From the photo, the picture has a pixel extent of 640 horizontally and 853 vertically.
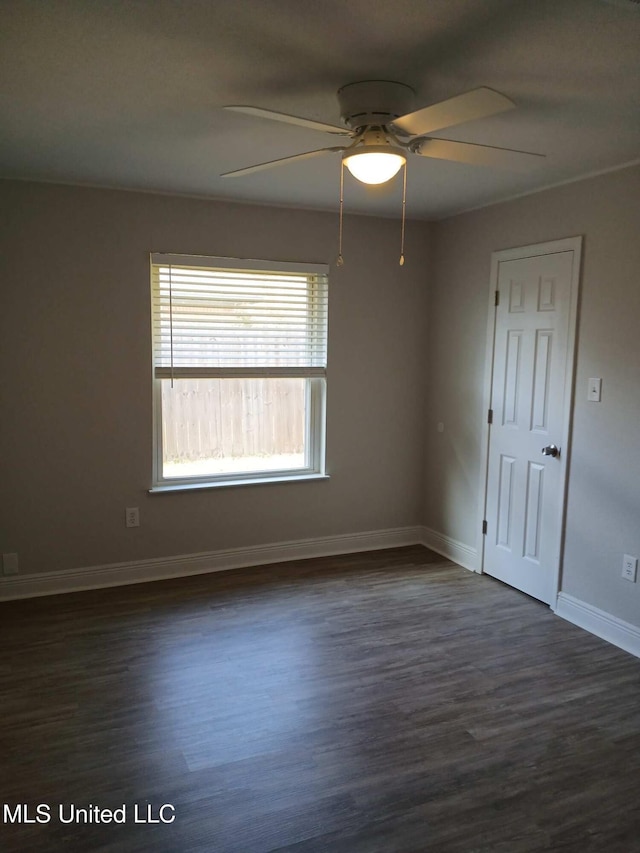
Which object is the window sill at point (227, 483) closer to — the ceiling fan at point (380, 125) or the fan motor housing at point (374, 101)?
the ceiling fan at point (380, 125)

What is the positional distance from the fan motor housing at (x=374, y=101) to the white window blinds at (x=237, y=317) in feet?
6.47

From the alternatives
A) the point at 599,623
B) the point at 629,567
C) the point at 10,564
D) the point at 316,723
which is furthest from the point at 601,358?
the point at 10,564

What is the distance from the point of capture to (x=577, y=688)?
2814 mm

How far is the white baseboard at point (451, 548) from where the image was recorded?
4.32 meters

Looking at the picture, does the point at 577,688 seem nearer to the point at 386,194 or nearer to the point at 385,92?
the point at 385,92

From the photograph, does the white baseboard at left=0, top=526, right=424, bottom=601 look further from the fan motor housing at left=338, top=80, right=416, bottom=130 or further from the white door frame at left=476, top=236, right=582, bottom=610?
the fan motor housing at left=338, top=80, right=416, bottom=130

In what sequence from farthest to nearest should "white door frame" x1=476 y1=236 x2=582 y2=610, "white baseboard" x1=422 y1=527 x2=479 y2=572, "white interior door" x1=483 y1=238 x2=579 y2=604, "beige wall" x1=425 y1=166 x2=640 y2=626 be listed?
"white baseboard" x1=422 y1=527 x2=479 y2=572, "white interior door" x1=483 y1=238 x2=579 y2=604, "white door frame" x1=476 y1=236 x2=582 y2=610, "beige wall" x1=425 y1=166 x2=640 y2=626

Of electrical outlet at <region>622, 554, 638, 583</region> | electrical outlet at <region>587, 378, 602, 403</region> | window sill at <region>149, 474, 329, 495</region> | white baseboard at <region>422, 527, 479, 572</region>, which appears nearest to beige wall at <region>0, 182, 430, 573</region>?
window sill at <region>149, 474, 329, 495</region>

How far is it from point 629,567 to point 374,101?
252cm

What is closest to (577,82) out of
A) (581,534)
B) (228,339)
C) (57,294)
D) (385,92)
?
(385,92)

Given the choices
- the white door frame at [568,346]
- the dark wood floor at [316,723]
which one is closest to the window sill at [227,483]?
the dark wood floor at [316,723]

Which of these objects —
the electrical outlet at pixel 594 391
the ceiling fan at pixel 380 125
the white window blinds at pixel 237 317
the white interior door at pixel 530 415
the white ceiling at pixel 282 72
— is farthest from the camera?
the white window blinds at pixel 237 317

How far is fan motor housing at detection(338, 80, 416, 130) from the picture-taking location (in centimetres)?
209

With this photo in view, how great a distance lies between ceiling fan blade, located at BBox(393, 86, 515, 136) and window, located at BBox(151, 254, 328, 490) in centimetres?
217
